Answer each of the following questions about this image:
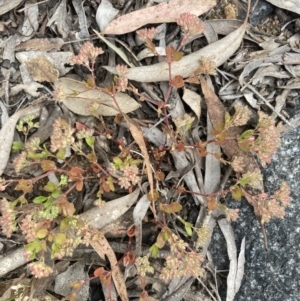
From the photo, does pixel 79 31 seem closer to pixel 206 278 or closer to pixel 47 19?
pixel 47 19

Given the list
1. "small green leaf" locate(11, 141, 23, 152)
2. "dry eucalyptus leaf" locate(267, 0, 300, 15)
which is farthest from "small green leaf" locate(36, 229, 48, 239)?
"dry eucalyptus leaf" locate(267, 0, 300, 15)

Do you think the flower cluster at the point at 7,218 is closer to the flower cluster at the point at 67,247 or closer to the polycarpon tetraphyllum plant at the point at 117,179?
the polycarpon tetraphyllum plant at the point at 117,179

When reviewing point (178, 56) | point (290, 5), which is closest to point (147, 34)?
point (178, 56)

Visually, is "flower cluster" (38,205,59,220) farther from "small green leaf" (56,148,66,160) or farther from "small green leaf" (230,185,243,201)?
"small green leaf" (230,185,243,201)

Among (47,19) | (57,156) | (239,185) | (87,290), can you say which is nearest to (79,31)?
(47,19)

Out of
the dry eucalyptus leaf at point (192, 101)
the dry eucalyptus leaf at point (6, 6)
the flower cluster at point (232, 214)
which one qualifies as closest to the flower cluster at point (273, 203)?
the flower cluster at point (232, 214)

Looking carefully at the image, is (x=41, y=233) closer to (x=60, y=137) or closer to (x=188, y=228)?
(x=60, y=137)

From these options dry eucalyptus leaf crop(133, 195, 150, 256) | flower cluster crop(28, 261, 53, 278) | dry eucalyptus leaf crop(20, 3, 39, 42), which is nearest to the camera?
flower cluster crop(28, 261, 53, 278)
